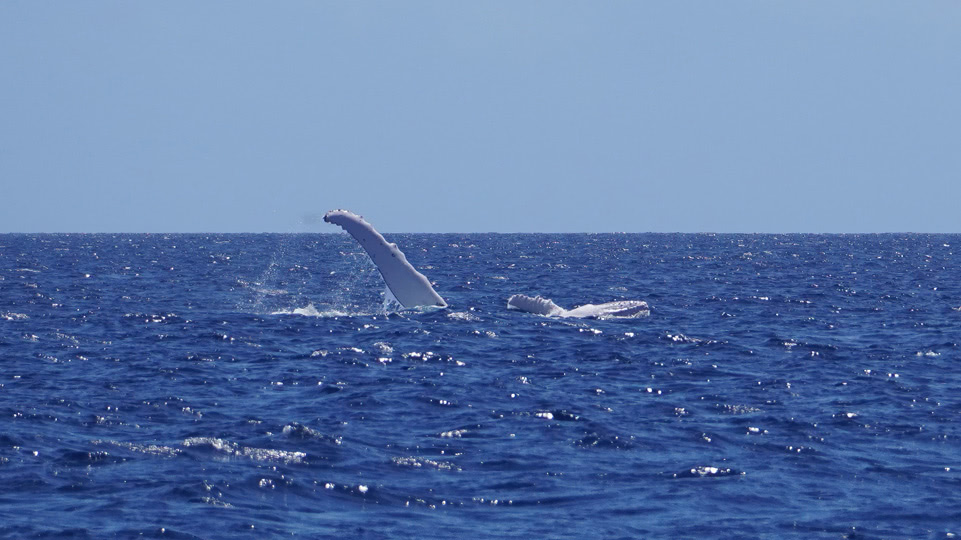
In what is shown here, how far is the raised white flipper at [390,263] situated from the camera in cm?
2419

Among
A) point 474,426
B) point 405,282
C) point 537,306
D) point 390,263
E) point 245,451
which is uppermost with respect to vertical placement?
point 390,263

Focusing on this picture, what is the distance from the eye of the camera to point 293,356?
21.8m

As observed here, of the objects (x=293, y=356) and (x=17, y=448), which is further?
(x=293, y=356)

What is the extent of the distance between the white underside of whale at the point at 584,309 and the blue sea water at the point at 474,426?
1.46 ft

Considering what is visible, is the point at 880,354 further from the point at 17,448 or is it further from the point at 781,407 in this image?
the point at 17,448

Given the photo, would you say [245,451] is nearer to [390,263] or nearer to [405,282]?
[390,263]

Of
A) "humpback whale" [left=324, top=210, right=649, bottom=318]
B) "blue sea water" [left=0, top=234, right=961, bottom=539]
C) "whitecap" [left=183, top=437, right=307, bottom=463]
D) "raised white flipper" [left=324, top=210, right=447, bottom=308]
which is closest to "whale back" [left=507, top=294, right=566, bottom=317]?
"humpback whale" [left=324, top=210, right=649, bottom=318]

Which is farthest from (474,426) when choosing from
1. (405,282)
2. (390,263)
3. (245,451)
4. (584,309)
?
(584,309)

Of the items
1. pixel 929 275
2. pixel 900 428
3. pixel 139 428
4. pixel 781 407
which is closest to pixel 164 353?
pixel 139 428

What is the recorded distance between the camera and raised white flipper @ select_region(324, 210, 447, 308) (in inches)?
952

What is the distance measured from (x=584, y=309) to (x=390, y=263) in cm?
592

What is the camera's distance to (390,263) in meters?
25.9

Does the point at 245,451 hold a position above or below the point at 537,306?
below

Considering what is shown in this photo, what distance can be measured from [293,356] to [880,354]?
11364mm
